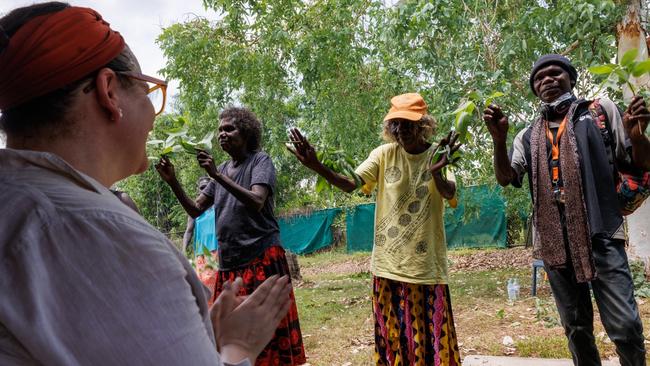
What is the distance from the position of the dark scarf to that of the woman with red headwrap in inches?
87.0

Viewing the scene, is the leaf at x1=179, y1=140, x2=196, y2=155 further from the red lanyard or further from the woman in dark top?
the red lanyard

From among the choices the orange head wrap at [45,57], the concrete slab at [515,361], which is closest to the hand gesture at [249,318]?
the orange head wrap at [45,57]

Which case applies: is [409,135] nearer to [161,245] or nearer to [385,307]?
[385,307]

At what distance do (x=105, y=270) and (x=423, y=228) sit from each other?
2.54m

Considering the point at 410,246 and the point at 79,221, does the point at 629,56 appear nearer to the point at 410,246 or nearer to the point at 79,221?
the point at 410,246

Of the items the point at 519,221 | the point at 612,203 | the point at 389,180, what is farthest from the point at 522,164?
the point at 519,221

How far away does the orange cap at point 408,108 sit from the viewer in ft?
10.4

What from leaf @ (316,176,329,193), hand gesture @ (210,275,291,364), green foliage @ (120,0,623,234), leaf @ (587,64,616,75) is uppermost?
green foliage @ (120,0,623,234)

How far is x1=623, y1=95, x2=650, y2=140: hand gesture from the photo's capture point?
2582 millimetres

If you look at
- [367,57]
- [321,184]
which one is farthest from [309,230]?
→ [321,184]

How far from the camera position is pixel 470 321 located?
18.6 feet

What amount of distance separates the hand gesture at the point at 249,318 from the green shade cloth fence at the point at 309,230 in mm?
16116

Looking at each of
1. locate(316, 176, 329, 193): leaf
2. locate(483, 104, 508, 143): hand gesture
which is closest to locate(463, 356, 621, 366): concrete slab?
locate(316, 176, 329, 193): leaf

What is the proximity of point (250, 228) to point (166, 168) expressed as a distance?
71 centimetres
